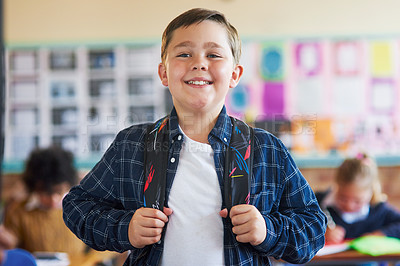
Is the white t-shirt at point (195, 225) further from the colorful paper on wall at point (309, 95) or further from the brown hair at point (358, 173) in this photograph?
the colorful paper on wall at point (309, 95)

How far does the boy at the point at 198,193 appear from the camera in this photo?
2.69 feet

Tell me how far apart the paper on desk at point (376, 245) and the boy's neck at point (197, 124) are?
5.39ft

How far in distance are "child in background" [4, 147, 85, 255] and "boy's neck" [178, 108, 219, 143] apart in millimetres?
1730

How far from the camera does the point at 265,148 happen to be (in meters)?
0.87

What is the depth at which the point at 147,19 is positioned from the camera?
11.2ft

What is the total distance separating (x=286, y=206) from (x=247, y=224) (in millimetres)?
134

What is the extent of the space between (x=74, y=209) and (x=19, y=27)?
10.2 feet

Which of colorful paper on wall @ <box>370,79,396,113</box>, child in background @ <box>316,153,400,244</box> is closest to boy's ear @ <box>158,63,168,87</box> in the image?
child in background @ <box>316,153,400,244</box>

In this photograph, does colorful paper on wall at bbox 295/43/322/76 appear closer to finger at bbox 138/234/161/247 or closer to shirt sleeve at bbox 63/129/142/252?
shirt sleeve at bbox 63/129/142/252

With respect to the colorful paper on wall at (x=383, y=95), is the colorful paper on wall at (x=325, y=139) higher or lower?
lower

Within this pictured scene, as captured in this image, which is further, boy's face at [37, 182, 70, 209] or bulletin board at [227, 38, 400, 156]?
bulletin board at [227, 38, 400, 156]

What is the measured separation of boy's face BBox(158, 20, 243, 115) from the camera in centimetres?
83

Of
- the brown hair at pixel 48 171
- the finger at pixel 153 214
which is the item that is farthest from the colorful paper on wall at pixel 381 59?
the finger at pixel 153 214

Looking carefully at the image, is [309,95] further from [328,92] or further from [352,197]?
[352,197]
